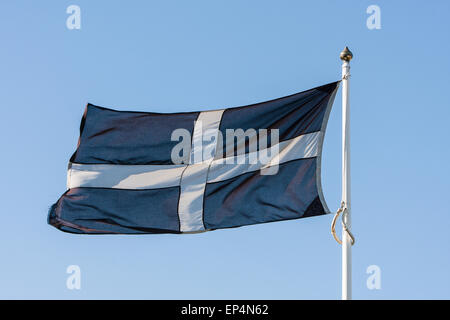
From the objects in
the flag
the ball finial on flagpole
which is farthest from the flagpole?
the flag

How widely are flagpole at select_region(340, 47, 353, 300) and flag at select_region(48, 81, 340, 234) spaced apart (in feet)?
1.63

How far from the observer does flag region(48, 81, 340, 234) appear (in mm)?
15055

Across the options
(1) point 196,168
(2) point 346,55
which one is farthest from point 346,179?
(1) point 196,168

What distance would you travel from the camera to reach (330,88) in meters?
15.1

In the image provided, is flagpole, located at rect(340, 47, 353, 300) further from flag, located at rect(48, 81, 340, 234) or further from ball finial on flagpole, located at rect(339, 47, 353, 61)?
flag, located at rect(48, 81, 340, 234)

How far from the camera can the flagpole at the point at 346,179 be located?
13656mm

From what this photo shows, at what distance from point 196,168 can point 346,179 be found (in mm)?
3094

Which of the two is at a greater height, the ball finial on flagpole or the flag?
the ball finial on flagpole

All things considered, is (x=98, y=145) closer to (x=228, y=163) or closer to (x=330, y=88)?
(x=228, y=163)

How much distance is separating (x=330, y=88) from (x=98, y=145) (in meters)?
4.31

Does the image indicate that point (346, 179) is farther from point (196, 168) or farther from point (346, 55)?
point (196, 168)
